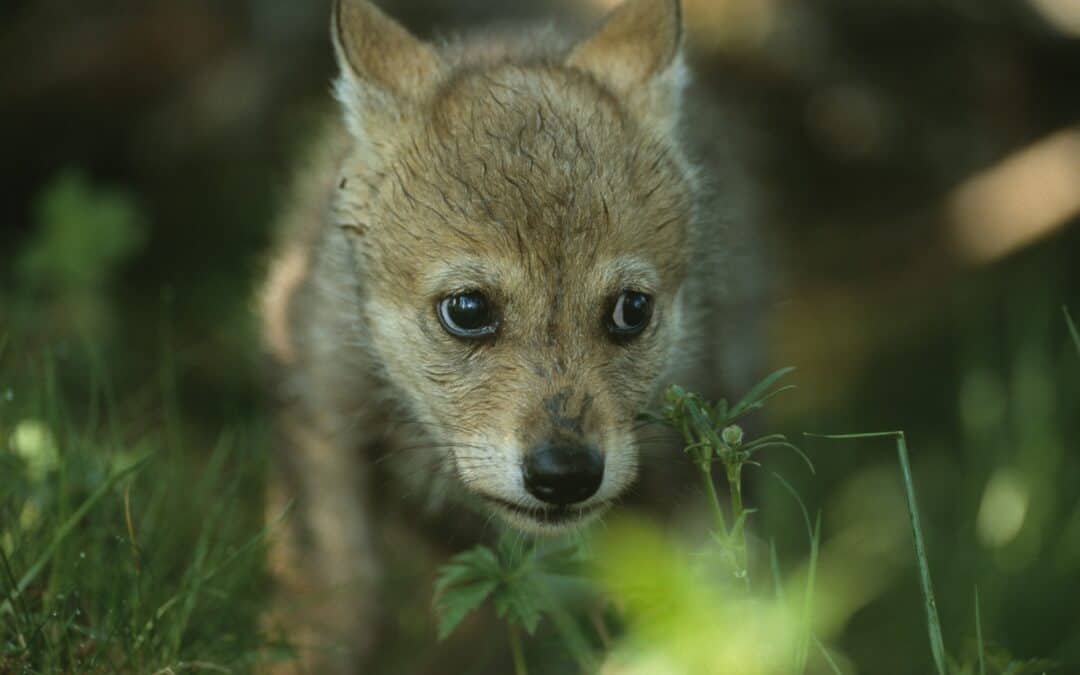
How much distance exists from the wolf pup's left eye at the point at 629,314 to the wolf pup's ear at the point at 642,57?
24.3 inches

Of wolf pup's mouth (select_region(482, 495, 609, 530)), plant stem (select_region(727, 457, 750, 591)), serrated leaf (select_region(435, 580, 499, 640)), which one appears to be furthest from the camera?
wolf pup's mouth (select_region(482, 495, 609, 530))

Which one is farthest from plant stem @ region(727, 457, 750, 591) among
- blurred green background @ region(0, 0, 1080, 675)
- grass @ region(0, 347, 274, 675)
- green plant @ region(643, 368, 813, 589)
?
blurred green background @ region(0, 0, 1080, 675)

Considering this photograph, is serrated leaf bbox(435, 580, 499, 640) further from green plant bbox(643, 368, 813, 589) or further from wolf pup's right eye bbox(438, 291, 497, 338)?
wolf pup's right eye bbox(438, 291, 497, 338)

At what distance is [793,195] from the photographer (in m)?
5.72

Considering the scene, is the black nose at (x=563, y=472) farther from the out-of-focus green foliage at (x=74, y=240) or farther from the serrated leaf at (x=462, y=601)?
the out-of-focus green foliage at (x=74, y=240)

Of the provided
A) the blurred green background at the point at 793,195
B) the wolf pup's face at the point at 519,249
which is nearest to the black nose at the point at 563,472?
the wolf pup's face at the point at 519,249

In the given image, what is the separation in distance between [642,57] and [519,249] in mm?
907

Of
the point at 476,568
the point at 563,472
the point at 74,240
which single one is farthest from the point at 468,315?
the point at 74,240

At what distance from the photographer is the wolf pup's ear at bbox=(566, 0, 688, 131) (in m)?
3.32

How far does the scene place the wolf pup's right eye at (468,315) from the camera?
284 cm

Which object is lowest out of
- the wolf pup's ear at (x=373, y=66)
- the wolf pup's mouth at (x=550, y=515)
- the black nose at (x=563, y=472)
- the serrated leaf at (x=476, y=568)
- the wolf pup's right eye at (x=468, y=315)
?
the serrated leaf at (x=476, y=568)

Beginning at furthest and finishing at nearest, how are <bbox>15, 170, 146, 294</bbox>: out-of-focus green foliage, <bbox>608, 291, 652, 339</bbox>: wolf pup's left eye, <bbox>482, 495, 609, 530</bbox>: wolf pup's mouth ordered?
<bbox>15, 170, 146, 294</bbox>: out-of-focus green foliage
<bbox>608, 291, 652, 339</bbox>: wolf pup's left eye
<bbox>482, 495, 609, 530</bbox>: wolf pup's mouth

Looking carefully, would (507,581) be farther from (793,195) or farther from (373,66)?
(793,195)

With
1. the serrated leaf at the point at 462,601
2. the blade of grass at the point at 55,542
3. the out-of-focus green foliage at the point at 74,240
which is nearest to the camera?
the serrated leaf at the point at 462,601
